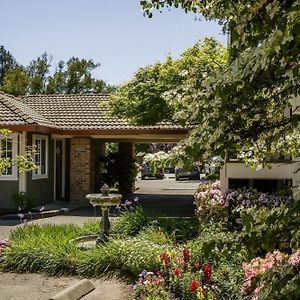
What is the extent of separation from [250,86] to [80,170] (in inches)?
774

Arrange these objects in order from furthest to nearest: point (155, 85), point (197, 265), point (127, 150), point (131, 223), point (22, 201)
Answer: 1. point (127, 150)
2. point (22, 201)
3. point (155, 85)
4. point (131, 223)
5. point (197, 265)

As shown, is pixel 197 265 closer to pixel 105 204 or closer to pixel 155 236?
pixel 155 236

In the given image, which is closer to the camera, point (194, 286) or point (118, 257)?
point (194, 286)

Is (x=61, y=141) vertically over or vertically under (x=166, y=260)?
over

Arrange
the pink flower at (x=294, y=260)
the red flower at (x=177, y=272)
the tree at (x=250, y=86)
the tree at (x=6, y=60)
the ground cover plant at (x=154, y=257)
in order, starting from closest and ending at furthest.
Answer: the tree at (x=250, y=86)
the pink flower at (x=294, y=260)
the ground cover plant at (x=154, y=257)
the red flower at (x=177, y=272)
the tree at (x=6, y=60)

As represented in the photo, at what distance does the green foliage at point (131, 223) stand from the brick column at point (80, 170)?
982 cm

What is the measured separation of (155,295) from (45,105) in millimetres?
19101

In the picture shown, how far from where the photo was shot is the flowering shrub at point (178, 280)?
696cm

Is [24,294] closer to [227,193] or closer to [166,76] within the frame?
[227,193]

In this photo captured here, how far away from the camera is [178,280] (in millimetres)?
7332

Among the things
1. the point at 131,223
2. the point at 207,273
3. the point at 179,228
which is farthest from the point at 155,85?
the point at 207,273

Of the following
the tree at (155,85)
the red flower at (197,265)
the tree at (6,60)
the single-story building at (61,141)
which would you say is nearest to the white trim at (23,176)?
the single-story building at (61,141)

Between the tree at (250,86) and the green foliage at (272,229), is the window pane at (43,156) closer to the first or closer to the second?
the tree at (250,86)

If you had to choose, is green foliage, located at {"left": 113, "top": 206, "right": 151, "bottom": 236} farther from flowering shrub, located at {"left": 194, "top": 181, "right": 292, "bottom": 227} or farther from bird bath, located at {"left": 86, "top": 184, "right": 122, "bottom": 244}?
flowering shrub, located at {"left": 194, "top": 181, "right": 292, "bottom": 227}
